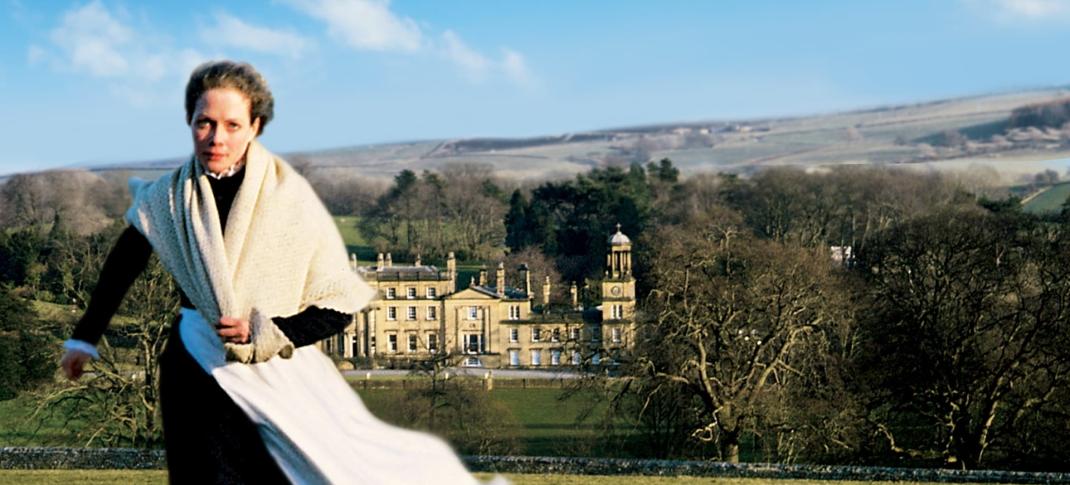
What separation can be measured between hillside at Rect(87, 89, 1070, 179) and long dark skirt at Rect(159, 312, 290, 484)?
5738 cm

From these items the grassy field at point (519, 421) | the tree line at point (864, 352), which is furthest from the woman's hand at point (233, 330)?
the tree line at point (864, 352)

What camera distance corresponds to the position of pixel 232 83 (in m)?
4.38

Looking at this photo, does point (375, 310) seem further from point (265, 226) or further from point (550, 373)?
point (265, 226)

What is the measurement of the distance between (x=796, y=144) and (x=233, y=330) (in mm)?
76859

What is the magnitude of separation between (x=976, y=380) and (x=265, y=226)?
96.0 ft

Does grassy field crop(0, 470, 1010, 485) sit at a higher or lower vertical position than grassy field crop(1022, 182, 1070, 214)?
higher

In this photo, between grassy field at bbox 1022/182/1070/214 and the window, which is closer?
the window

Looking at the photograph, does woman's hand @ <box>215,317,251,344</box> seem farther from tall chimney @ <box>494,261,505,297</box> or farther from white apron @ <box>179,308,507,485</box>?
tall chimney @ <box>494,261,505,297</box>

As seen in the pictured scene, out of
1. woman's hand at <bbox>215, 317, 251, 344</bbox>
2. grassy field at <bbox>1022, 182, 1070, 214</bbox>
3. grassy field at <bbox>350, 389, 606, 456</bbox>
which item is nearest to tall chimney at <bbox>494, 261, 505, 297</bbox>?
grassy field at <bbox>350, 389, 606, 456</bbox>

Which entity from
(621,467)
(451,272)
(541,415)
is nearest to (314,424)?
(621,467)

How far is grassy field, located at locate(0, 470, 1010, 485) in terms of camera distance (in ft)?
49.9

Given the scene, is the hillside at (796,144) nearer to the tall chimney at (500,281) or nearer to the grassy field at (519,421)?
the tall chimney at (500,281)

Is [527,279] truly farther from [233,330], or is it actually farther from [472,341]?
[233,330]

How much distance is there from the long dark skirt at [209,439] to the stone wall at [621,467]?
13.5 m
